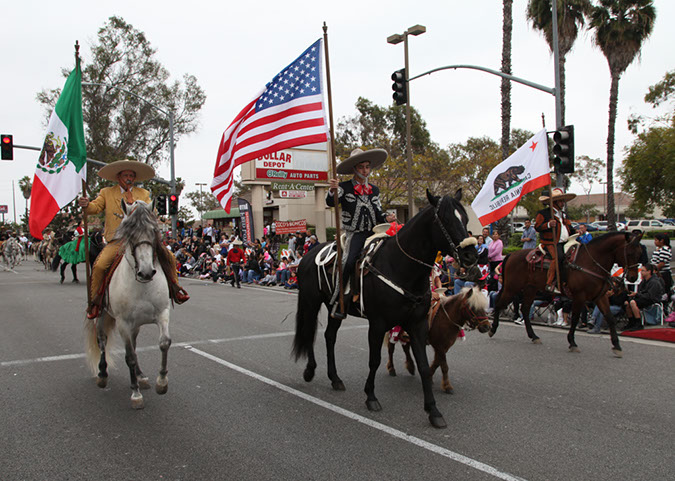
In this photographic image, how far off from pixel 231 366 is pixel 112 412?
78.5 inches

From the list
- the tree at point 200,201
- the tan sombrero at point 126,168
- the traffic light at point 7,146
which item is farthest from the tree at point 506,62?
the tree at point 200,201

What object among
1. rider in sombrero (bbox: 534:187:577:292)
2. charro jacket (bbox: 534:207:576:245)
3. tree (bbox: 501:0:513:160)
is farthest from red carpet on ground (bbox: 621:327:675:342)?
tree (bbox: 501:0:513:160)

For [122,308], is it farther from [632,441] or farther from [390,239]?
[632,441]

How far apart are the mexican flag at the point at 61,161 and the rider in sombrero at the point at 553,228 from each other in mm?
6885

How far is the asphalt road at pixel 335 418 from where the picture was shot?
397 centimetres

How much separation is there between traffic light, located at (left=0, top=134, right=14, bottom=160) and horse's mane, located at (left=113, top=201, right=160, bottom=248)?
19.3 metres

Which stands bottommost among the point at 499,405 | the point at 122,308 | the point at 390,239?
the point at 499,405

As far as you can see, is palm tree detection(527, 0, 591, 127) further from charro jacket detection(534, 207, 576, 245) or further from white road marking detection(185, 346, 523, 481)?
white road marking detection(185, 346, 523, 481)

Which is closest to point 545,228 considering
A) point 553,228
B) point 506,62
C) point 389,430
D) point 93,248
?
point 553,228

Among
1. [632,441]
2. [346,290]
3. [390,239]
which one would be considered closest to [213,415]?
[346,290]

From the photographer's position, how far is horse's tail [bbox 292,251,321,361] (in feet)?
21.3

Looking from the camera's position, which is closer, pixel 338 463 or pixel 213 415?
pixel 338 463

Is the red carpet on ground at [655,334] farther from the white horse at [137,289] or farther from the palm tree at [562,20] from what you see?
the palm tree at [562,20]

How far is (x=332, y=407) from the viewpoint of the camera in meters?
5.39
